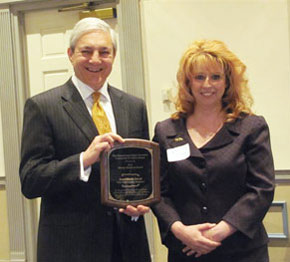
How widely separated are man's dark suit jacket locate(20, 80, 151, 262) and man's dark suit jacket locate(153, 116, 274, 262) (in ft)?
0.85

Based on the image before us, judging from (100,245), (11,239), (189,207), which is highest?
(189,207)

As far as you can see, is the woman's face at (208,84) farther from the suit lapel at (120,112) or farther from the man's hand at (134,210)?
the man's hand at (134,210)

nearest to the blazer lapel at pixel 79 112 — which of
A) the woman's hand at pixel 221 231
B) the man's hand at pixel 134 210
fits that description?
the man's hand at pixel 134 210

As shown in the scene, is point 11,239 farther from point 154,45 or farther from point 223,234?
point 223,234

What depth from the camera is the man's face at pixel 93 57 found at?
67.6 inches

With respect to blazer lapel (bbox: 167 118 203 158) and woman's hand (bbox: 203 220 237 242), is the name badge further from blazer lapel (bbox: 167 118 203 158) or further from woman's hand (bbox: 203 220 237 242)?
woman's hand (bbox: 203 220 237 242)

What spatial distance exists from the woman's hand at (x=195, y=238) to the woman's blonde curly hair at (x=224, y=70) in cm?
44

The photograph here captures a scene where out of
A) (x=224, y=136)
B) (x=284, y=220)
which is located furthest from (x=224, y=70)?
(x=284, y=220)

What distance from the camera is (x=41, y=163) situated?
166 centimetres

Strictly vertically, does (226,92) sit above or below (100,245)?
above

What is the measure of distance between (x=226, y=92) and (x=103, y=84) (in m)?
0.50

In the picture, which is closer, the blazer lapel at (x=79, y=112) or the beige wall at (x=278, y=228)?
the blazer lapel at (x=79, y=112)

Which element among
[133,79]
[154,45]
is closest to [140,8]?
[154,45]

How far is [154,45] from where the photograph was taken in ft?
10.5
